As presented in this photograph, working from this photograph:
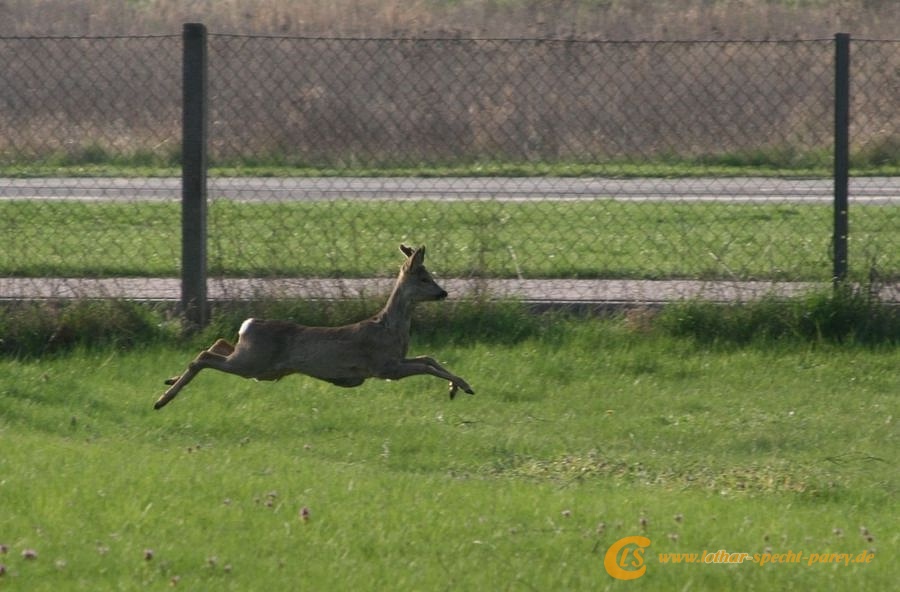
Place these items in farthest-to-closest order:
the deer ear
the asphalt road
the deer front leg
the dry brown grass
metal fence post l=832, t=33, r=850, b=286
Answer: the dry brown grass, the asphalt road, metal fence post l=832, t=33, r=850, b=286, the deer ear, the deer front leg

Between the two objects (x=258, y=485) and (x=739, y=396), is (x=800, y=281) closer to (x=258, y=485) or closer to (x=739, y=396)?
(x=739, y=396)

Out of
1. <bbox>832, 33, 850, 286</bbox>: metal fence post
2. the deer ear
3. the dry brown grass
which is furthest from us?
the dry brown grass

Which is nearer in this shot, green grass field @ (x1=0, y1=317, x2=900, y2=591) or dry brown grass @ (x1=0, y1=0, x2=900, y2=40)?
green grass field @ (x1=0, y1=317, x2=900, y2=591)

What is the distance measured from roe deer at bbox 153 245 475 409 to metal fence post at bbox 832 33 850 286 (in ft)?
10.7

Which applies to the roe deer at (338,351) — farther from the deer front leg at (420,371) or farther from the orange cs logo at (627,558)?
the orange cs logo at (627,558)

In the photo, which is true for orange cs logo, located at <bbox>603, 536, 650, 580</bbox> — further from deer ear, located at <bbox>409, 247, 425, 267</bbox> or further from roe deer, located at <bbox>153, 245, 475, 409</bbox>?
deer ear, located at <bbox>409, 247, 425, 267</bbox>

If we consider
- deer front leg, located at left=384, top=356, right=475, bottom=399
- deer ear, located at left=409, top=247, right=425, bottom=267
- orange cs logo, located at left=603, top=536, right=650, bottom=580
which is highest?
deer ear, located at left=409, top=247, right=425, bottom=267

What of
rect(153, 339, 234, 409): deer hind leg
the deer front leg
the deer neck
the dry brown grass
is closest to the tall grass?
rect(153, 339, 234, 409): deer hind leg

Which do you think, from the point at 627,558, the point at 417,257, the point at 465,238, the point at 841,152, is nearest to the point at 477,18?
the point at 465,238

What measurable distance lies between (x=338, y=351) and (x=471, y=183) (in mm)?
5667

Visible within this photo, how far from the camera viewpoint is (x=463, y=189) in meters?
11.8

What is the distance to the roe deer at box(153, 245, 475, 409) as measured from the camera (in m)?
6.55

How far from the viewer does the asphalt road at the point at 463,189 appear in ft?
37.3

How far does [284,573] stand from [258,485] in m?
1.13
